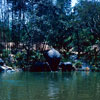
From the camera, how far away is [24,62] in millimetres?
28969

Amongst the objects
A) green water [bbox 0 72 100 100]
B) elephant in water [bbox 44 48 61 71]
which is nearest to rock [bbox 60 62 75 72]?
elephant in water [bbox 44 48 61 71]

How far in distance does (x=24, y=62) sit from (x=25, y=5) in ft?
28.7

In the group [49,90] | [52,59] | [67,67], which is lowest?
[67,67]

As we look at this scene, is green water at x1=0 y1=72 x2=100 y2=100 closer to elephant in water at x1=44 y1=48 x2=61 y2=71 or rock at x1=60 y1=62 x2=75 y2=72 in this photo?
rock at x1=60 y1=62 x2=75 y2=72

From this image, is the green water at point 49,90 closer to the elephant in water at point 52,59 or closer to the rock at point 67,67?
the rock at point 67,67

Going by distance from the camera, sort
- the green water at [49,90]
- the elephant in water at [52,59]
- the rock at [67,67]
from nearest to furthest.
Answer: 1. the green water at [49,90]
2. the rock at [67,67]
3. the elephant in water at [52,59]

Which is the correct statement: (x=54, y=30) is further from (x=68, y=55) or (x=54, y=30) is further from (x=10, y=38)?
(x=10, y=38)

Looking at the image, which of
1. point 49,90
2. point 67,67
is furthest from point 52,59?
point 49,90

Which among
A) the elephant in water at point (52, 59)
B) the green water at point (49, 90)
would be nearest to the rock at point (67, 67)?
the elephant in water at point (52, 59)

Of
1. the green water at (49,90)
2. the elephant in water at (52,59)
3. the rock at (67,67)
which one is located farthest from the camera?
the elephant in water at (52,59)

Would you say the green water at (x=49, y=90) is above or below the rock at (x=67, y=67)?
above

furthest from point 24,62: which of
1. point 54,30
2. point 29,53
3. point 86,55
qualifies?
point 86,55

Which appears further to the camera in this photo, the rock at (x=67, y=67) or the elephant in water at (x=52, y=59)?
the elephant in water at (x=52, y=59)

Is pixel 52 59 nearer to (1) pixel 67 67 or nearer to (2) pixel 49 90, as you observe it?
(1) pixel 67 67
